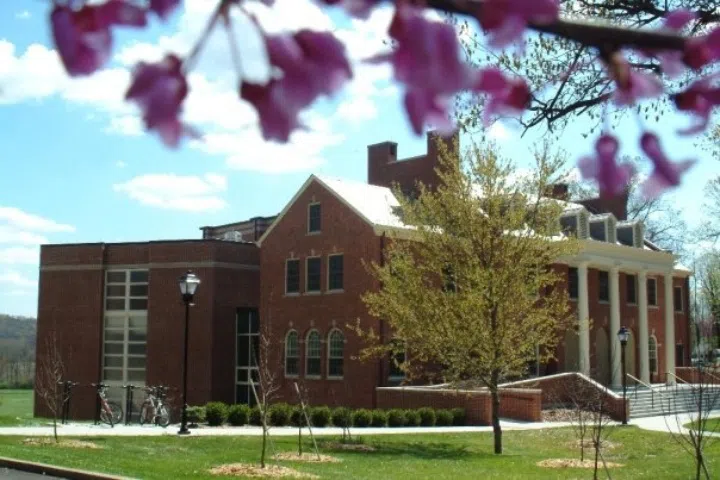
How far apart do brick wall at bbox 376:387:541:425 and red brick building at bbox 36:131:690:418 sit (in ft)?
6.08

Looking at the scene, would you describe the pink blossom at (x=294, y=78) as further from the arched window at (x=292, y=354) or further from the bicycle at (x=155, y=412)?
the arched window at (x=292, y=354)

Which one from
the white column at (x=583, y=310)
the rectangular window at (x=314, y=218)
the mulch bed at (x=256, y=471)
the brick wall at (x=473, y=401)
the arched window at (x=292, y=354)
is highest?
the rectangular window at (x=314, y=218)

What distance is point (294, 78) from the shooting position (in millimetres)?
1389

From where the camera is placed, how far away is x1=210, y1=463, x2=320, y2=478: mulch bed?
1438cm

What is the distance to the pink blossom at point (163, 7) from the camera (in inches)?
54.2

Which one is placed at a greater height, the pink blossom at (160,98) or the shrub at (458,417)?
the pink blossom at (160,98)

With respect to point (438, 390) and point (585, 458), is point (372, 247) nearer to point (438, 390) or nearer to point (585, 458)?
point (438, 390)

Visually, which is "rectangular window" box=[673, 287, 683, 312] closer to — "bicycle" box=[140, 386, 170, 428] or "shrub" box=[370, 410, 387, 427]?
"shrub" box=[370, 410, 387, 427]

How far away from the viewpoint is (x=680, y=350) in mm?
51906

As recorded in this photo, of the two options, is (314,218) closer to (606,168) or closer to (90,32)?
(606,168)

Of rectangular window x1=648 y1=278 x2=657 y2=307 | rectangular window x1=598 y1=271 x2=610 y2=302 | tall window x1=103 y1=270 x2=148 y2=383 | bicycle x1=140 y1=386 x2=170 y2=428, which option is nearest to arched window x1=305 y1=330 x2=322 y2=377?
bicycle x1=140 y1=386 x2=170 y2=428

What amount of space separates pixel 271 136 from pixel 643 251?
45409 millimetres

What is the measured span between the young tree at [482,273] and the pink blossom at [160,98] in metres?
19.2

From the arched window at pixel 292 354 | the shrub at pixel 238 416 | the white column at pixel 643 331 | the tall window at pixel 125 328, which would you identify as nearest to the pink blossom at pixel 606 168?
the shrub at pixel 238 416
